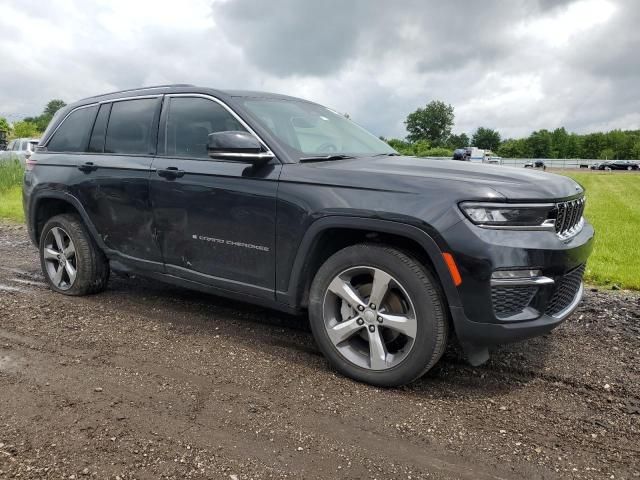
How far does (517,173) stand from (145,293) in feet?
12.2

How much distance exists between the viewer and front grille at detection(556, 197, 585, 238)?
9.84ft

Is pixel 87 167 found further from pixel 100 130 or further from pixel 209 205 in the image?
pixel 209 205

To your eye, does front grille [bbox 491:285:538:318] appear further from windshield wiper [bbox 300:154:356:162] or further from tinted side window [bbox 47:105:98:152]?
tinted side window [bbox 47:105:98:152]

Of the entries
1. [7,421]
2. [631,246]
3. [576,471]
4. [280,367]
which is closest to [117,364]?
[7,421]

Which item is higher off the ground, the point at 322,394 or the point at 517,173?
the point at 517,173

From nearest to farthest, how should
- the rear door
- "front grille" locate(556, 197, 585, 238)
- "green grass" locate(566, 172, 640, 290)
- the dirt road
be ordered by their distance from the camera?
the dirt road < "front grille" locate(556, 197, 585, 238) < the rear door < "green grass" locate(566, 172, 640, 290)

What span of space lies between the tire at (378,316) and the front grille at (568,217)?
817mm

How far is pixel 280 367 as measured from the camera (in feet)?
11.2

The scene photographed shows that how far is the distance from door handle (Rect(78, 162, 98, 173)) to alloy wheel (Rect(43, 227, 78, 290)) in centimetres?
69

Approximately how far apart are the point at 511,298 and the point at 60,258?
422cm

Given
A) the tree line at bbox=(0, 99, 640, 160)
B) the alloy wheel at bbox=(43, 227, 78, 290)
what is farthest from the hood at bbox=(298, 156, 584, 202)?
the tree line at bbox=(0, 99, 640, 160)

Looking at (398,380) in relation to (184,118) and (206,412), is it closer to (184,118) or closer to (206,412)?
(206,412)

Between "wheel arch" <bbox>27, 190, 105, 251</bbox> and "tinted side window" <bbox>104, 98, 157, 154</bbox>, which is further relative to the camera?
"wheel arch" <bbox>27, 190, 105, 251</bbox>

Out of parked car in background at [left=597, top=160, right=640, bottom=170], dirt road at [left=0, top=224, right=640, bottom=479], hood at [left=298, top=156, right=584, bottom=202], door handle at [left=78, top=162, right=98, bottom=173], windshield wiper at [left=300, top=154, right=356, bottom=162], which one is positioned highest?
parked car in background at [left=597, top=160, right=640, bottom=170]
